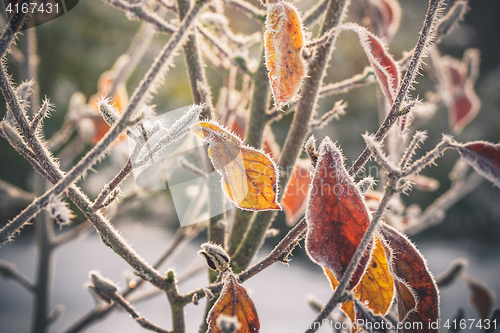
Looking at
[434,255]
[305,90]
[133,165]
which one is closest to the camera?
[133,165]

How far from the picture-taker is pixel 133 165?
0.19m

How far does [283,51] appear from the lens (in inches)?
8.1

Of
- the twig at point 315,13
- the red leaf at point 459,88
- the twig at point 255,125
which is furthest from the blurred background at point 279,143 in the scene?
the twig at point 315,13

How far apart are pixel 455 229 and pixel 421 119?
4.65 feet

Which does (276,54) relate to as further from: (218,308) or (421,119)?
(421,119)

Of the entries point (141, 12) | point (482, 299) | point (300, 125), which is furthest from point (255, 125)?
point (482, 299)

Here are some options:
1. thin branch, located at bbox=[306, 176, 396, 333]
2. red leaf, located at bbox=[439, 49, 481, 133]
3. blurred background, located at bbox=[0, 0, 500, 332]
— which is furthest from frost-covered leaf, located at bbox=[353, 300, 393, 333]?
blurred background, located at bbox=[0, 0, 500, 332]

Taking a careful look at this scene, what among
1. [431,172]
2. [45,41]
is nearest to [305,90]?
[431,172]

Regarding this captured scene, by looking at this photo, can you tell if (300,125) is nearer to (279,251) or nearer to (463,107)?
(279,251)

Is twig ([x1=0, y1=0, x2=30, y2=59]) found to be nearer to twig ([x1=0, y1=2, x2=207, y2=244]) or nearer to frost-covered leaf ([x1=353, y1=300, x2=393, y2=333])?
twig ([x1=0, y1=2, x2=207, y2=244])

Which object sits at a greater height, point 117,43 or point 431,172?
point 117,43

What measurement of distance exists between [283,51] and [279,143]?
4.67ft

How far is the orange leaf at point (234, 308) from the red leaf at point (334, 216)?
7 cm

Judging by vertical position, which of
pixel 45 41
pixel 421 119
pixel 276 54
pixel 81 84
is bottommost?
pixel 276 54
